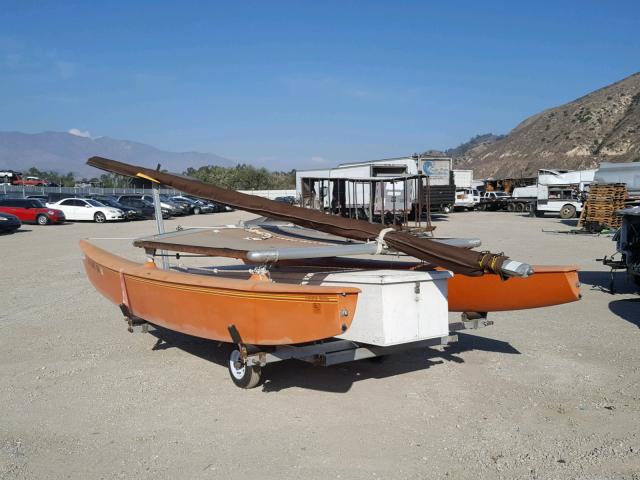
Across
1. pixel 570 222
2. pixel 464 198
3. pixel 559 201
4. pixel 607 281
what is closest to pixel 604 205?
pixel 570 222

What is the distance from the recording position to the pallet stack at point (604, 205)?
923 inches

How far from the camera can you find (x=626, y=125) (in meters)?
68.9

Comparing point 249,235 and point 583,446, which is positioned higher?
point 249,235

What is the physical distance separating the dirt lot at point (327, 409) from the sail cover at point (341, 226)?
124 cm

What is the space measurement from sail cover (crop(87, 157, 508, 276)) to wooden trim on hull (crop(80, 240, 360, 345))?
0.89 m

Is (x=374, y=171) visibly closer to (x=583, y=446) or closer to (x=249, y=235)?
(x=249, y=235)

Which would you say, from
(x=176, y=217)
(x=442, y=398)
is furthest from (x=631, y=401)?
(x=176, y=217)

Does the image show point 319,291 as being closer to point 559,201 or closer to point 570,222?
point 570,222

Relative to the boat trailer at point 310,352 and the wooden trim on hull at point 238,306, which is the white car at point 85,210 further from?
the boat trailer at point 310,352

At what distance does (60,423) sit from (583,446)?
3.99 meters

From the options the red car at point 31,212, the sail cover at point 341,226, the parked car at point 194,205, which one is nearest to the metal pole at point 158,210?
the sail cover at point 341,226

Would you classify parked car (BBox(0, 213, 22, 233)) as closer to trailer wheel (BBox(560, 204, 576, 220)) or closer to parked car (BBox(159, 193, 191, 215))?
parked car (BBox(159, 193, 191, 215))

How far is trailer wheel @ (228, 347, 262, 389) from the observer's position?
210 inches

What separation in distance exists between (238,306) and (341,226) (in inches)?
54.3
